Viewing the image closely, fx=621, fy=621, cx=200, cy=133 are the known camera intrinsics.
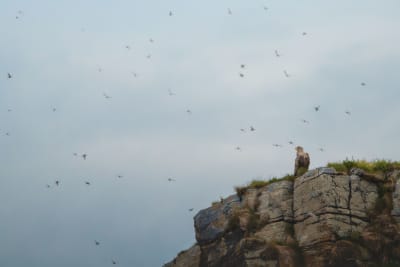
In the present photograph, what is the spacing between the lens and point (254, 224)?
153 feet

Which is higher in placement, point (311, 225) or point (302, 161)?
point (302, 161)

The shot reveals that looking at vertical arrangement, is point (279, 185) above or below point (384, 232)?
above

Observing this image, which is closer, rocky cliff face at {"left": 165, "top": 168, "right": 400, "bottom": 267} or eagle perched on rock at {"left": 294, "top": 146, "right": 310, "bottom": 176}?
rocky cliff face at {"left": 165, "top": 168, "right": 400, "bottom": 267}

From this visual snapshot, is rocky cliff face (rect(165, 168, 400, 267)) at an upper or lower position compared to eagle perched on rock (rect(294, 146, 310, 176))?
lower

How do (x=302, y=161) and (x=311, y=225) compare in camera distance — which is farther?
(x=302, y=161)

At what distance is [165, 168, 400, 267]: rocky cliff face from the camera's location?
41.2 m

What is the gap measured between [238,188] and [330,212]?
987 centimetres

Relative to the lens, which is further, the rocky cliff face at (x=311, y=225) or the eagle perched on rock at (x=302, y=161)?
the eagle perched on rock at (x=302, y=161)

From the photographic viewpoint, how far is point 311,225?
1708 inches

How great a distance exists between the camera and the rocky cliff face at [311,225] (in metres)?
41.2

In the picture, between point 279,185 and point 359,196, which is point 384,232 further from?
point 279,185

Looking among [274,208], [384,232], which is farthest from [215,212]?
[384,232]

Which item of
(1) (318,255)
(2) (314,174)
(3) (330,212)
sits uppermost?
(2) (314,174)

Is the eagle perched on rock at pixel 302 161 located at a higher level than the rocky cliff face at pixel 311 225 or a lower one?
higher
